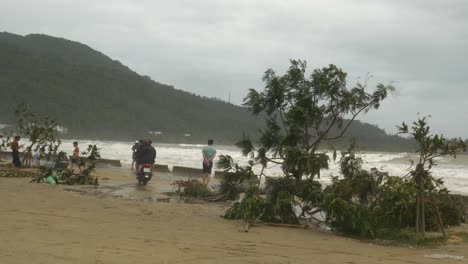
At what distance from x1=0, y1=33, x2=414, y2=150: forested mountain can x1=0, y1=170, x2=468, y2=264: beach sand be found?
8327 centimetres

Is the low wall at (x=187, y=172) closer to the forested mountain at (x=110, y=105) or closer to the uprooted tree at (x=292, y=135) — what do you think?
the uprooted tree at (x=292, y=135)

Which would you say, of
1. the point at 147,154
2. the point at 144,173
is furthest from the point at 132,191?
the point at 147,154

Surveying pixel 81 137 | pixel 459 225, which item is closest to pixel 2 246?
pixel 459 225

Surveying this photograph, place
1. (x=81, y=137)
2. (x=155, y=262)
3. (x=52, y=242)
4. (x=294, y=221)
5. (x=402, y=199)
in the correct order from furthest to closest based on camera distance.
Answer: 1. (x=81, y=137)
2. (x=294, y=221)
3. (x=402, y=199)
4. (x=52, y=242)
5. (x=155, y=262)

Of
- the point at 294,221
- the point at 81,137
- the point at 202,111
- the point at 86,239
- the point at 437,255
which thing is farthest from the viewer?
the point at 202,111

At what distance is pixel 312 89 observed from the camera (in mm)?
10062

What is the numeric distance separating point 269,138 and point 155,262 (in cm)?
501

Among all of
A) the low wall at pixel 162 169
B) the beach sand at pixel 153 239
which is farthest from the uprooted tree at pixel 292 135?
the low wall at pixel 162 169

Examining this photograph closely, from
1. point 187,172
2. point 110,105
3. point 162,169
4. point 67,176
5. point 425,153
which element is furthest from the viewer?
point 110,105

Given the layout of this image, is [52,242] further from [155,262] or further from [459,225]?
[459,225]

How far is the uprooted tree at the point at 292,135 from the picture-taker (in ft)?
31.8

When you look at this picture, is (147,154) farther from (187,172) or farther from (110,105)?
(110,105)

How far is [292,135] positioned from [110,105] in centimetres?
10866

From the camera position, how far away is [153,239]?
23.4 feet
